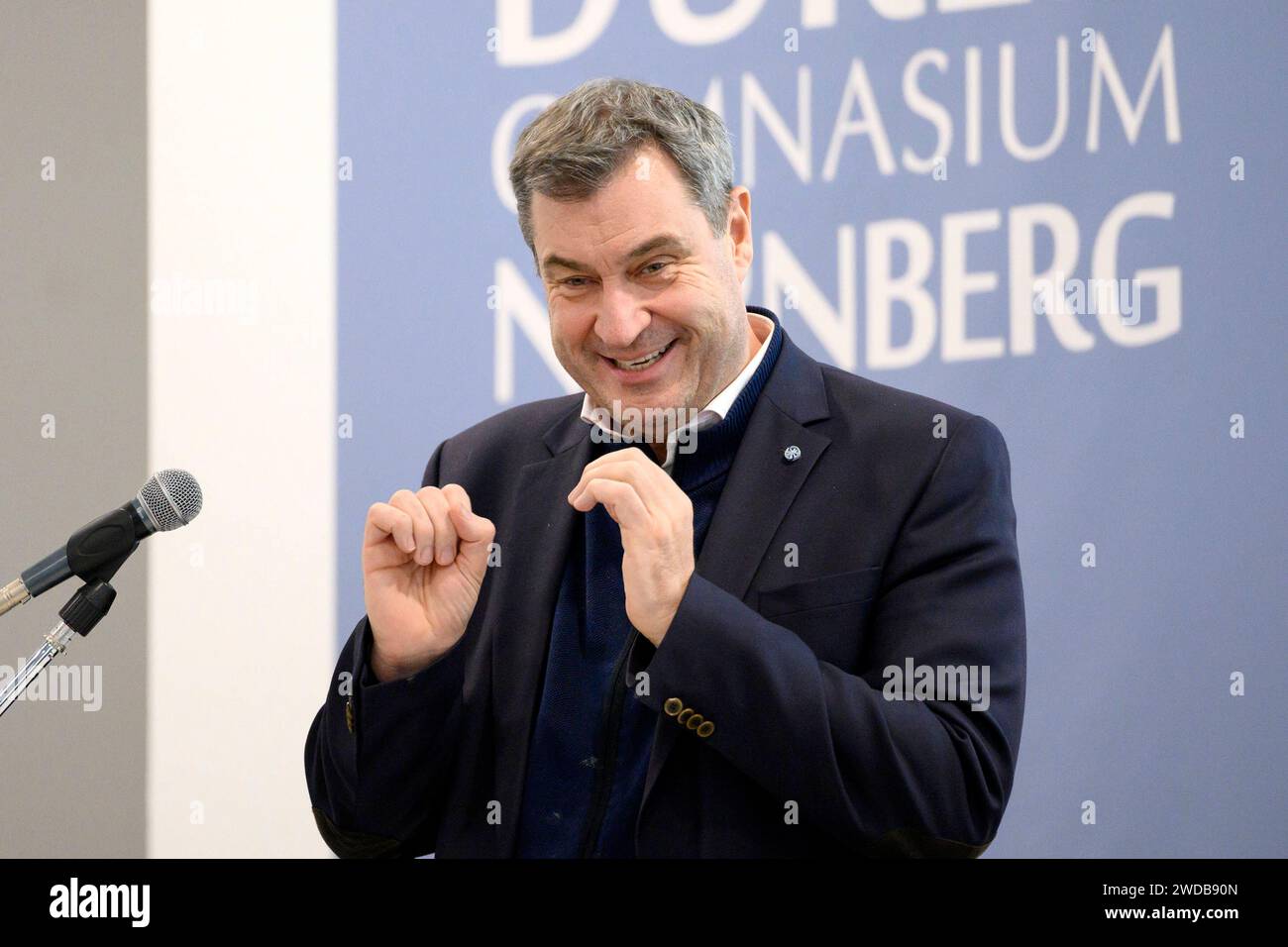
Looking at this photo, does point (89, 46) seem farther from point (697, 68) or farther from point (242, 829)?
point (242, 829)

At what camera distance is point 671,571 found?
1933 mm

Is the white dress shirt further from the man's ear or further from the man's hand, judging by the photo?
the man's hand

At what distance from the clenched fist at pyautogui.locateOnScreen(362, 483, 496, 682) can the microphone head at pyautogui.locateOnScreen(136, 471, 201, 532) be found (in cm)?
27

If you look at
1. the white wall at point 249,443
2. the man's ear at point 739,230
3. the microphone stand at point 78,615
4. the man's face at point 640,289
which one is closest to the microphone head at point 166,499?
the microphone stand at point 78,615

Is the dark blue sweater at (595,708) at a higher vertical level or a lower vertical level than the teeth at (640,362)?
lower

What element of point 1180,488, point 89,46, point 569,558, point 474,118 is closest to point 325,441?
point 474,118

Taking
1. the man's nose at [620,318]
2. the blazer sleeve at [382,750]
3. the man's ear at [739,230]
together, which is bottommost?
the blazer sleeve at [382,750]

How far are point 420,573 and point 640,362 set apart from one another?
1.56 feet

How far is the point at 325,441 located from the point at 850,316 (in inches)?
60.8

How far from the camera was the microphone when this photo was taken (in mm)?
1842

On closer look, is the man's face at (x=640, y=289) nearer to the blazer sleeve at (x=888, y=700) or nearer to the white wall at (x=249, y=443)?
the blazer sleeve at (x=888, y=700)

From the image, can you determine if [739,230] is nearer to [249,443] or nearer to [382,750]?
[382,750]

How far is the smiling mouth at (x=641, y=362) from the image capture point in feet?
7.45

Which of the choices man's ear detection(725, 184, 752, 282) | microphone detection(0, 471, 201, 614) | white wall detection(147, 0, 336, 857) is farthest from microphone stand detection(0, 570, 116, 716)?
white wall detection(147, 0, 336, 857)
